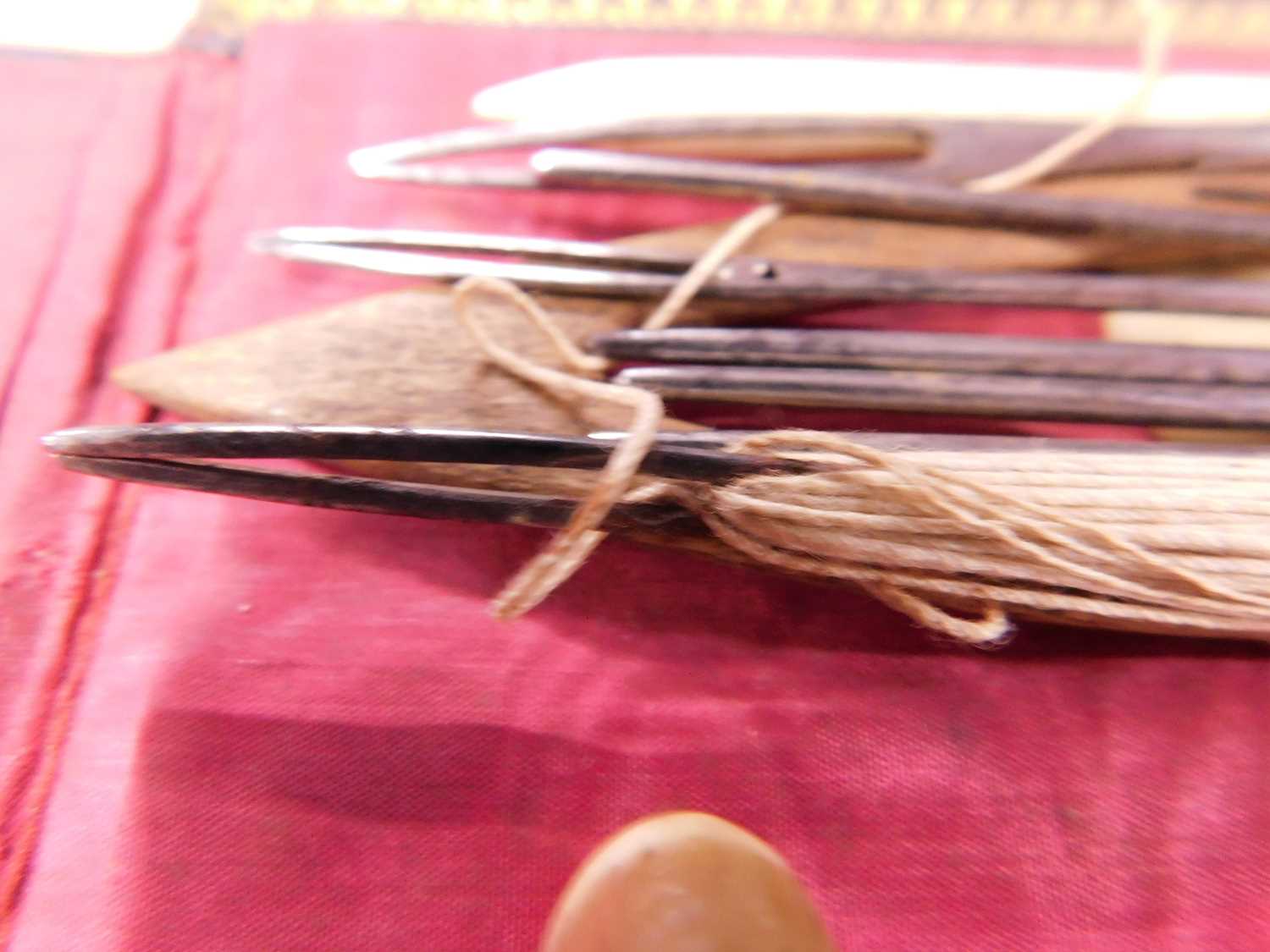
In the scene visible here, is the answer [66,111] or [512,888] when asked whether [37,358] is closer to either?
[66,111]

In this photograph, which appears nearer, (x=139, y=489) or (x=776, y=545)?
(x=776, y=545)

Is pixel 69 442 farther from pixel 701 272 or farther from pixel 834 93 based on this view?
pixel 834 93

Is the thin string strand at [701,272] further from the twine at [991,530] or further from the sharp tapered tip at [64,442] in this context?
the sharp tapered tip at [64,442]

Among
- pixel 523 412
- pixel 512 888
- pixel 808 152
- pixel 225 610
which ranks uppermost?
pixel 808 152

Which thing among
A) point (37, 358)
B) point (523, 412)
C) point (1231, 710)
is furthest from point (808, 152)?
point (37, 358)

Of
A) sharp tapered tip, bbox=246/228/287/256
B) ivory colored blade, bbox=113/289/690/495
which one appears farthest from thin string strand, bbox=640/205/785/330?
sharp tapered tip, bbox=246/228/287/256

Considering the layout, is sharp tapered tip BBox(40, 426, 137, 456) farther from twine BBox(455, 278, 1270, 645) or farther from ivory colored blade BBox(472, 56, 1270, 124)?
ivory colored blade BBox(472, 56, 1270, 124)

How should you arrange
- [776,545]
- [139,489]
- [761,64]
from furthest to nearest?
[761,64]
[139,489]
[776,545]

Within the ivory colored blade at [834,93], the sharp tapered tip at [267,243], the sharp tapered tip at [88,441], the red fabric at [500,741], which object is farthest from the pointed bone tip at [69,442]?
the ivory colored blade at [834,93]
